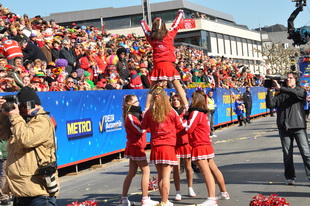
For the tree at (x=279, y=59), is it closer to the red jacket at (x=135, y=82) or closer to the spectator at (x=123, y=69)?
the spectator at (x=123, y=69)

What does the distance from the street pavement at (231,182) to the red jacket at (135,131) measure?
3.53 feet

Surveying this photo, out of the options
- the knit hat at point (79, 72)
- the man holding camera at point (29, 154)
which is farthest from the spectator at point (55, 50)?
the man holding camera at point (29, 154)

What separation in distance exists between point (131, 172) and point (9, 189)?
130 inches

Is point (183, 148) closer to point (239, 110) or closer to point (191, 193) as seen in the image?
point (191, 193)

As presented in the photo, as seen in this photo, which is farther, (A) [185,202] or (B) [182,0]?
(B) [182,0]

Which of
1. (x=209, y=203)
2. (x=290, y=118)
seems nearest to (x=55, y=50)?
(x=290, y=118)

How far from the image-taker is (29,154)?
5.61 meters

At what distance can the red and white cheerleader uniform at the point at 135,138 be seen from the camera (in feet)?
28.3

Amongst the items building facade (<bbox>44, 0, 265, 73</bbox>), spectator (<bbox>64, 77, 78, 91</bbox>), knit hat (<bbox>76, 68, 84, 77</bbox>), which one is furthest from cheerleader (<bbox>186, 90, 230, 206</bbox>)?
building facade (<bbox>44, 0, 265, 73</bbox>)

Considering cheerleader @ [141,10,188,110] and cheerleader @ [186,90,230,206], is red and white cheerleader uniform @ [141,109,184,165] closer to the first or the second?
cheerleader @ [186,90,230,206]

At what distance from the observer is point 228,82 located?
2978 cm

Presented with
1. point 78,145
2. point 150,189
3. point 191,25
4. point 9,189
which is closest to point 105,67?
point 78,145

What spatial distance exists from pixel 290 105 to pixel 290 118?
0.24 metres

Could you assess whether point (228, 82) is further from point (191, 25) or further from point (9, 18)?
point (191, 25)
